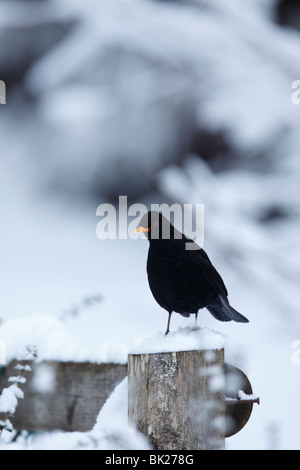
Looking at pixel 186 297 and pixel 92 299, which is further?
pixel 92 299

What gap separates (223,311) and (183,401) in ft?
1.70

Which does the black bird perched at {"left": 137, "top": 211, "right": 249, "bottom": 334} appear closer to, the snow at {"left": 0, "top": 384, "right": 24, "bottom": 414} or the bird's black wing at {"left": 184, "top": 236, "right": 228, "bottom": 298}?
the bird's black wing at {"left": 184, "top": 236, "right": 228, "bottom": 298}

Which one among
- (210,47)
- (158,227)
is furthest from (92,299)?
(210,47)

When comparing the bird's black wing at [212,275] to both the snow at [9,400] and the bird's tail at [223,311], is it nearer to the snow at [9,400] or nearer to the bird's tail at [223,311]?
the bird's tail at [223,311]

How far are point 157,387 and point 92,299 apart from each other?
24.0 inches

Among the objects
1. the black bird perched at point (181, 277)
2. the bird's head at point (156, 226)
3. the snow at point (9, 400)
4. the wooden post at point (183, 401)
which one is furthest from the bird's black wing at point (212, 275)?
the snow at point (9, 400)

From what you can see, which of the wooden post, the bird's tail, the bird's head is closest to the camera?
the wooden post

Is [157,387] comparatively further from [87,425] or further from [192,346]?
[87,425]

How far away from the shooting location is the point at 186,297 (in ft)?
5.90

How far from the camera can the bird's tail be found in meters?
1.79

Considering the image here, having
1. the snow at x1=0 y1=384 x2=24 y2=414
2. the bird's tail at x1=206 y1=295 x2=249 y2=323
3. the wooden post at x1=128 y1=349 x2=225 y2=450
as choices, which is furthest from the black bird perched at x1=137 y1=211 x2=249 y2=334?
the snow at x1=0 y1=384 x2=24 y2=414

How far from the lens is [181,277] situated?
1811mm

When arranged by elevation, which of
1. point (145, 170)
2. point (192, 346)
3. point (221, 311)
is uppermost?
point (145, 170)

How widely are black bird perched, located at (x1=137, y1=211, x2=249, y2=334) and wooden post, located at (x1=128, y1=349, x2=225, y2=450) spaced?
1.14ft
